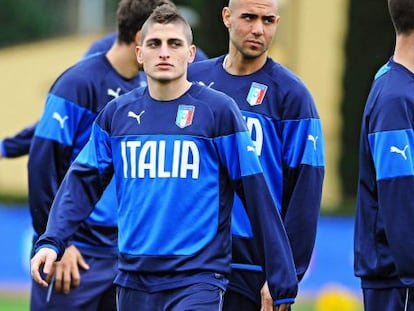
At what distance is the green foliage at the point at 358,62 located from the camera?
72.9 feet

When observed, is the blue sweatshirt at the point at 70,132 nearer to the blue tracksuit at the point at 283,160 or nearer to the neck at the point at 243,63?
the neck at the point at 243,63

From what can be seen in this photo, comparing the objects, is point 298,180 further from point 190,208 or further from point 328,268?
point 328,268

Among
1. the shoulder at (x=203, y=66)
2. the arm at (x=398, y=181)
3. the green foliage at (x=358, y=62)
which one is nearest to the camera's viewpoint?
the arm at (x=398, y=181)

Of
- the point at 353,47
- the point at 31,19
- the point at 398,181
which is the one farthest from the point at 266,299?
the point at 31,19

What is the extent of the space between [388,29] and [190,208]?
16215mm

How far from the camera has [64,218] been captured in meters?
6.83

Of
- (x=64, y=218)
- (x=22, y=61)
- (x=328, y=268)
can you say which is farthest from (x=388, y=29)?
(x=64, y=218)

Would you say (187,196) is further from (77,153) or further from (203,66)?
(77,153)

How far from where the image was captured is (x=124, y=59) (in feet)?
27.1

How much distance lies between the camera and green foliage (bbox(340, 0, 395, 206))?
22234mm

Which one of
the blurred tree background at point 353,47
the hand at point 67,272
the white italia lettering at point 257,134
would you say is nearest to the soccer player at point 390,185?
the white italia lettering at point 257,134

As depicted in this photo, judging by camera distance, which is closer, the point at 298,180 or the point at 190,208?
the point at 190,208

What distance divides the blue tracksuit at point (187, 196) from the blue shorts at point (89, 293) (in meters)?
1.53

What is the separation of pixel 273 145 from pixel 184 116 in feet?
2.22
